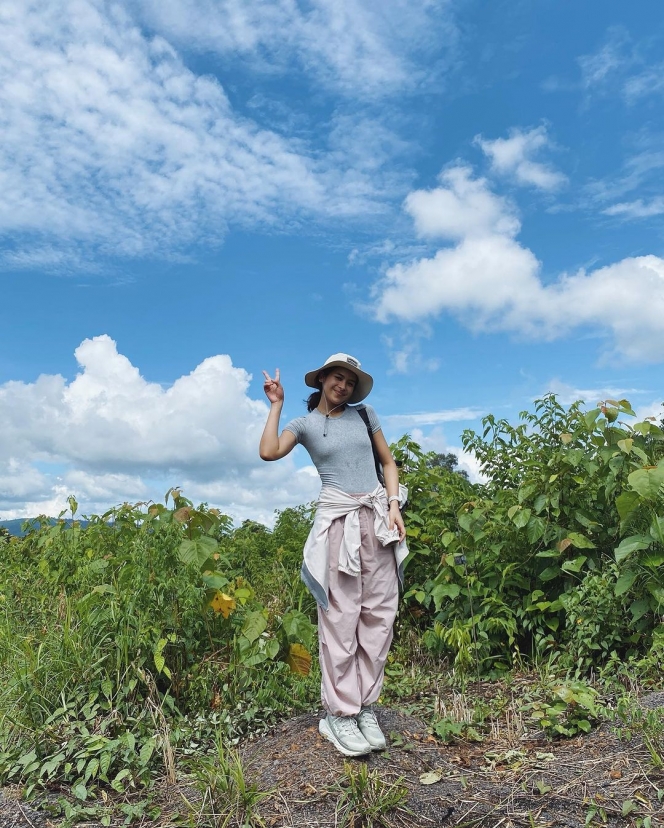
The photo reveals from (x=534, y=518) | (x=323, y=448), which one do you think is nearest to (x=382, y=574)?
(x=323, y=448)

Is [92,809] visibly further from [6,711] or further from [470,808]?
[470,808]

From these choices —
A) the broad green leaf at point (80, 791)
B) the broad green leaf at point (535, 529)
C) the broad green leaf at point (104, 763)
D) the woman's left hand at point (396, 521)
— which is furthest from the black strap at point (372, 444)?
the broad green leaf at point (80, 791)

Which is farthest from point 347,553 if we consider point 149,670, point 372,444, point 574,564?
point 574,564

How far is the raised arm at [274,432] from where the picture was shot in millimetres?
3529

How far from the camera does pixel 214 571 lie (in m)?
4.04

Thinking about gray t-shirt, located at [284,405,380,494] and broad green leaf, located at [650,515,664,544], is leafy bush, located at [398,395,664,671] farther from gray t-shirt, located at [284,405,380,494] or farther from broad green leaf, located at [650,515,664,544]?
gray t-shirt, located at [284,405,380,494]

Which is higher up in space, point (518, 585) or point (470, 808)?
point (518, 585)

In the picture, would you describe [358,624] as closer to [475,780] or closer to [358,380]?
[475,780]

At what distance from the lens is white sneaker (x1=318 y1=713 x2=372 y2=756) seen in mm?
3305

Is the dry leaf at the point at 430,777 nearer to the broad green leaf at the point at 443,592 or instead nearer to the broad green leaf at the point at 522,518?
the broad green leaf at the point at 443,592

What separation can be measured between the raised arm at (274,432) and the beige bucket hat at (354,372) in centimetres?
24

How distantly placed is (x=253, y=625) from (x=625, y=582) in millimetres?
2070

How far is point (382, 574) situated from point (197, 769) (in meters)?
1.25

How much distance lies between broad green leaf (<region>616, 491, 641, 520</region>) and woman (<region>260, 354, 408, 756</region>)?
49.4 inches
